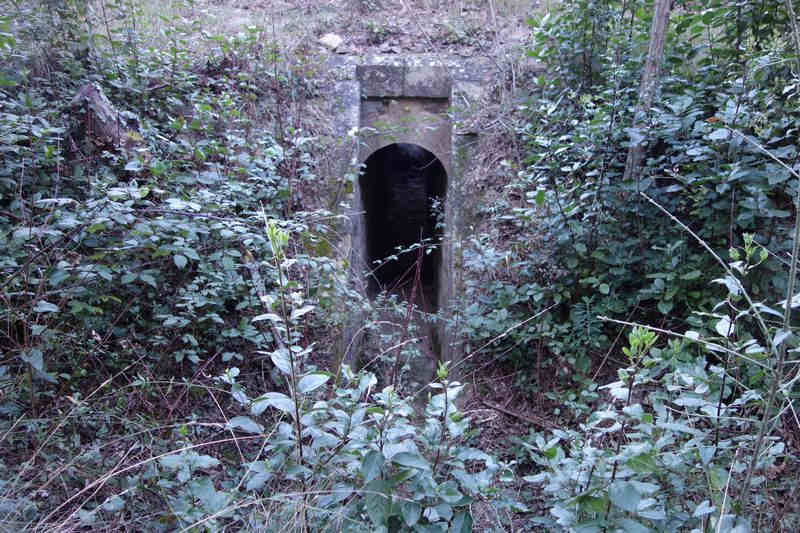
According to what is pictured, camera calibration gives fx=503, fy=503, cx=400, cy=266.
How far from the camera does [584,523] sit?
156 centimetres

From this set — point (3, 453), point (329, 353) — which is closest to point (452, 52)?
point (329, 353)

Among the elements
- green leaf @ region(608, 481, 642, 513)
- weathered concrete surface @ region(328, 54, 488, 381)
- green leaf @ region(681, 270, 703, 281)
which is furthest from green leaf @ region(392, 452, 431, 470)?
weathered concrete surface @ region(328, 54, 488, 381)

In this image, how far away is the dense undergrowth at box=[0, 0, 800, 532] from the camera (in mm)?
1661

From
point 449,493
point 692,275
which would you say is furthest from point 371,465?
point 692,275

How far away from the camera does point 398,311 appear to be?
4359mm

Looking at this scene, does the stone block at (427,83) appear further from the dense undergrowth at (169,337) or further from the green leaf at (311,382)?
the green leaf at (311,382)

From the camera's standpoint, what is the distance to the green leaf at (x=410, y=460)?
59.9 inches

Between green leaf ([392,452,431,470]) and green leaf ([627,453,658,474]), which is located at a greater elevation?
green leaf ([392,452,431,470])

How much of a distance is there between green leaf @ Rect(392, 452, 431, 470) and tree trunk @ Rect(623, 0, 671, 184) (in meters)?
3.01

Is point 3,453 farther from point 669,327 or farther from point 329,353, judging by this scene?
point 669,327

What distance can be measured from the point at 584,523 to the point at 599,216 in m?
2.81

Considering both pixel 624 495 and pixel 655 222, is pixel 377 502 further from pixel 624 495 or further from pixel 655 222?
pixel 655 222

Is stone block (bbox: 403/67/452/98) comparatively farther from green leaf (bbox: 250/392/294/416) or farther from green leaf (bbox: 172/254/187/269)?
green leaf (bbox: 250/392/294/416)

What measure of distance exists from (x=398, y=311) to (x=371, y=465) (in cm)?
284
